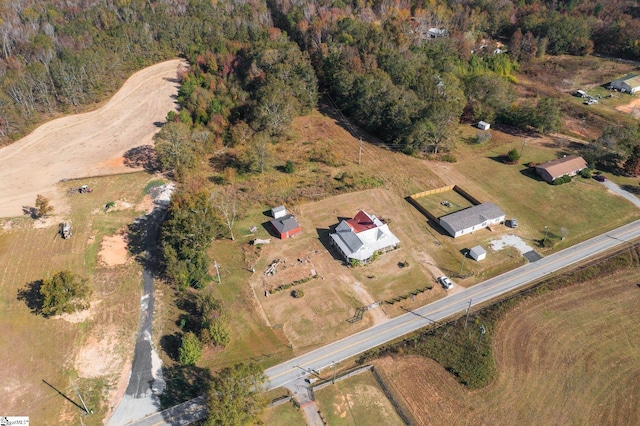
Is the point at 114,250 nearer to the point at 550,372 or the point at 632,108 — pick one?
the point at 550,372

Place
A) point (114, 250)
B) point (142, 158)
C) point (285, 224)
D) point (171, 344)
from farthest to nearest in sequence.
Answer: point (142, 158) < point (285, 224) < point (114, 250) < point (171, 344)

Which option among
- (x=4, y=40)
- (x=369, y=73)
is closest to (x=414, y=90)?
(x=369, y=73)

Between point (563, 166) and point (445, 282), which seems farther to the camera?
point (563, 166)

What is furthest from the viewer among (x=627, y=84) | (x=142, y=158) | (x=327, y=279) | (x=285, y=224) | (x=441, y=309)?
(x=627, y=84)

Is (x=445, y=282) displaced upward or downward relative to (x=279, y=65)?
downward

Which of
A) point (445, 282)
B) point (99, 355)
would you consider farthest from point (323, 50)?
point (99, 355)

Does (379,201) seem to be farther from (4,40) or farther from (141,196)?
(4,40)
